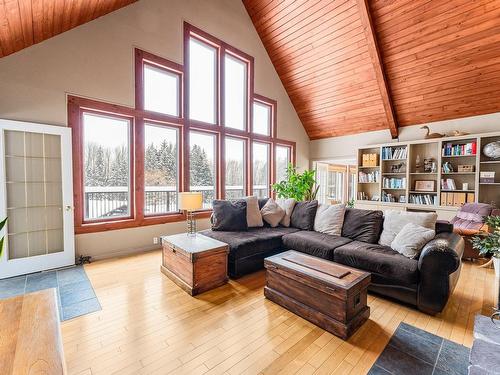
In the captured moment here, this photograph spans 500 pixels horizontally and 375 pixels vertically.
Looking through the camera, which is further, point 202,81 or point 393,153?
point 393,153

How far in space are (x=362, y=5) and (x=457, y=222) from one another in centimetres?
415

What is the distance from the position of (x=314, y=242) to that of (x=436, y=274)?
1.31m

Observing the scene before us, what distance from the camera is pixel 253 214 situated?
13.1 feet

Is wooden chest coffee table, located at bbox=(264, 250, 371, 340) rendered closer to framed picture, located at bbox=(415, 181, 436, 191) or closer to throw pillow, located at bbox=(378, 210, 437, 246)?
throw pillow, located at bbox=(378, 210, 437, 246)

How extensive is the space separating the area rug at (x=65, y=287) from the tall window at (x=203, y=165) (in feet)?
7.94

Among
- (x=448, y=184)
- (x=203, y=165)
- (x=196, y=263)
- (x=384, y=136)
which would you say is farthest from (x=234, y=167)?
(x=448, y=184)

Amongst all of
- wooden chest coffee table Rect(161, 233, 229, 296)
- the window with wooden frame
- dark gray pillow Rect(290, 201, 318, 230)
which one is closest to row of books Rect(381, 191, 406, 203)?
dark gray pillow Rect(290, 201, 318, 230)

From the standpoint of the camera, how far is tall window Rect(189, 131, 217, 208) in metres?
5.00

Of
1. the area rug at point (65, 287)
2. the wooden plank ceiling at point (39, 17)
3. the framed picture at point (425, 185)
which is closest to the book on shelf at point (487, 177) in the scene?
the framed picture at point (425, 185)

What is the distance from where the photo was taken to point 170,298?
2.57 meters

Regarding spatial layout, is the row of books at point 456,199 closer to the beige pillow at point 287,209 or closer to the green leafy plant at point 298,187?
the green leafy plant at point 298,187

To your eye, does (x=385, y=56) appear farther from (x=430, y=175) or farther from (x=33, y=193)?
(x=33, y=193)

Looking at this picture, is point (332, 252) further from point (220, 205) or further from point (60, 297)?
point (60, 297)

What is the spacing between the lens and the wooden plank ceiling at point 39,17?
7.58 ft
